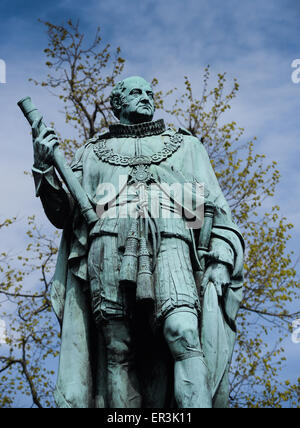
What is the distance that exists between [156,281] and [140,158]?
4.68ft

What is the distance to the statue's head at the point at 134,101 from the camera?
8.03 meters

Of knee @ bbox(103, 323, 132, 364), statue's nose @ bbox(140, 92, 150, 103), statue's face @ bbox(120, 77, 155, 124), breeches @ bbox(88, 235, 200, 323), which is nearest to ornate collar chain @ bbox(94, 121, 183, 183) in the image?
statue's face @ bbox(120, 77, 155, 124)

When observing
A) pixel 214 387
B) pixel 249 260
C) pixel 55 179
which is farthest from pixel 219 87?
pixel 214 387

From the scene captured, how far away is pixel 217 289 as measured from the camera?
23.0 ft

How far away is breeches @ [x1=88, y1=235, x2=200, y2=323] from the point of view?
6.67 m

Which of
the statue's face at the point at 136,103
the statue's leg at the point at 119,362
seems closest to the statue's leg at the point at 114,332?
the statue's leg at the point at 119,362

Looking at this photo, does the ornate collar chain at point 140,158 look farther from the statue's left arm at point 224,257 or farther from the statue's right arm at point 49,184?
the statue's right arm at point 49,184

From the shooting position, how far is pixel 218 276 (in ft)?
23.2

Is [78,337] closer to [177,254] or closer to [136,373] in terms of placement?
[136,373]

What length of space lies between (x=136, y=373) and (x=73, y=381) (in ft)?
1.86

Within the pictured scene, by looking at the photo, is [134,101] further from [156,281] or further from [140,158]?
[156,281]

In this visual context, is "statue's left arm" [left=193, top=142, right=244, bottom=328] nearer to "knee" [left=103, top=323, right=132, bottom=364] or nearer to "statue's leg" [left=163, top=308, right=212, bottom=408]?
"statue's leg" [left=163, top=308, right=212, bottom=408]
